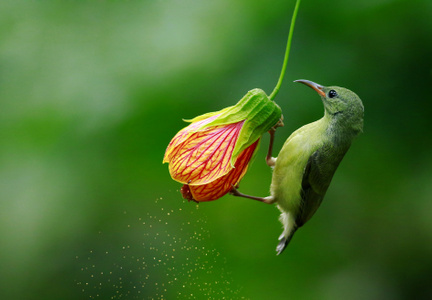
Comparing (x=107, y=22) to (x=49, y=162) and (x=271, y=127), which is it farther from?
(x=271, y=127)

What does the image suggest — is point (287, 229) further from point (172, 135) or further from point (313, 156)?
point (172, 135)

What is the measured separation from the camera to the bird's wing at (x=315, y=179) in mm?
2244

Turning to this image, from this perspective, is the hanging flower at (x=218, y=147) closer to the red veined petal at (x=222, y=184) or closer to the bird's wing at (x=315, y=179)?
the red veined petal at (x=222, y=184)

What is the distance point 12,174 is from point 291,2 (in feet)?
5.70

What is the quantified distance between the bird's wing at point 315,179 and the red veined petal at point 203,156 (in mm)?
654

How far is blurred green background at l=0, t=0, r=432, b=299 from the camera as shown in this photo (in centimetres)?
292

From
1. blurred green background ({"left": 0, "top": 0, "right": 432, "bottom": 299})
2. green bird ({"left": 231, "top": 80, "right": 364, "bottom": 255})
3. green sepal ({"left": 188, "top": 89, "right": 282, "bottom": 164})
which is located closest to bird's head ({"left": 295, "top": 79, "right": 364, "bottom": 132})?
green bird ({"left": 231, "top": 80, "right": 364, "bottom": 255})

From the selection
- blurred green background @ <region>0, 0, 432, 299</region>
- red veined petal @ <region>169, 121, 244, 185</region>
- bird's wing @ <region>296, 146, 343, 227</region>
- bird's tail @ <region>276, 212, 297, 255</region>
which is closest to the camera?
→ red veined petal @ <region>169, 121, 244, 185</region>

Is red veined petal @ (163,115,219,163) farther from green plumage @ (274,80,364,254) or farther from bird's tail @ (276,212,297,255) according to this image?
bird's tail @ (276,212,297,255)

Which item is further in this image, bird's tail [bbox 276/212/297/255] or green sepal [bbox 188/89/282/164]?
bird's tail [bbox 276/212/297/255]

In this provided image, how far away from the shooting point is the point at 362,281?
133 inches

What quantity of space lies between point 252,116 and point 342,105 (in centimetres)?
51

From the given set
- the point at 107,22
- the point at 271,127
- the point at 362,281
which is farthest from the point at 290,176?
the point at 107,22

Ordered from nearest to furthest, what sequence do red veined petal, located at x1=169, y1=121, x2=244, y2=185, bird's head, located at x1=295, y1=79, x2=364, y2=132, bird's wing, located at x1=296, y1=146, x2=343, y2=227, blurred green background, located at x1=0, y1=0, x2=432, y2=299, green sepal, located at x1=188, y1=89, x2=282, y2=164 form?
red veined petal, located at x1=169, y1=121, x2=244, y2=185
green sepal, located at x1=188, y1=89, x2=282, y2=164
bird's head, located at x1=295, y1=79, x2=364, y2=132
bird's wing, located at x1=296, y1=146, x2=343, y2=227
blurred green background, located at x1=0, y1=0, x2=432, y2=299
